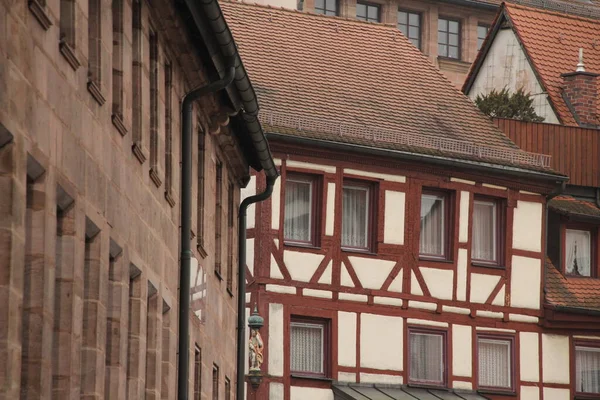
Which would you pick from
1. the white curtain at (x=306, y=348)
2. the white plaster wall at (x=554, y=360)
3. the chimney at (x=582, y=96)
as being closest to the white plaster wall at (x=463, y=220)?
the white plaster wall at (x=554, y=360)

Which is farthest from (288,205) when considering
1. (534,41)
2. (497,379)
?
(534,41)

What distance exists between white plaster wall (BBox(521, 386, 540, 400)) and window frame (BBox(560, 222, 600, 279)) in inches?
132

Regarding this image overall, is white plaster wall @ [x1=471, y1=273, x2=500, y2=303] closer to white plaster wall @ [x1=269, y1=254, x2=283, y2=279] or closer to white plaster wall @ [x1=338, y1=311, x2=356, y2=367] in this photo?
white plaster wall @ [x1=338, y1=311, x2=356, y2=367]

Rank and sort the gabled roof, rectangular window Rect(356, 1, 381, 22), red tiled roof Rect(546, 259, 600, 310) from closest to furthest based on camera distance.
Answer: red tiled roof Rect(546, 259, 600, 310)
the gabled roof
rectangular window Rect(356, 1, 381, 22)

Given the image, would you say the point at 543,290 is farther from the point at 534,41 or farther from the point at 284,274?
the point at 534,41

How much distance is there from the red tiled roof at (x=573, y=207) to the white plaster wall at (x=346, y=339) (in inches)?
260

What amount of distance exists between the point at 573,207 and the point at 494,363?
15.8ft

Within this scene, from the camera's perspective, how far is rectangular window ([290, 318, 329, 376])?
43312 millimetres

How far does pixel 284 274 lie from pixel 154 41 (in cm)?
1919

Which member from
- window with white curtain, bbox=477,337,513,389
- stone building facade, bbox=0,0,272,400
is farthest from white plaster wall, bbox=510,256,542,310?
stone building facade, bbox=0,0,272,400

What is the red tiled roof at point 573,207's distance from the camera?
48.5 metres

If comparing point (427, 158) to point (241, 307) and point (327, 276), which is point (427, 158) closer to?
point (327, 276)

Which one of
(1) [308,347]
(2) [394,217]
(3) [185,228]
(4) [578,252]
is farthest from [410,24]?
(3) [185,228]

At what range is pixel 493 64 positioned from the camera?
2237 inches
